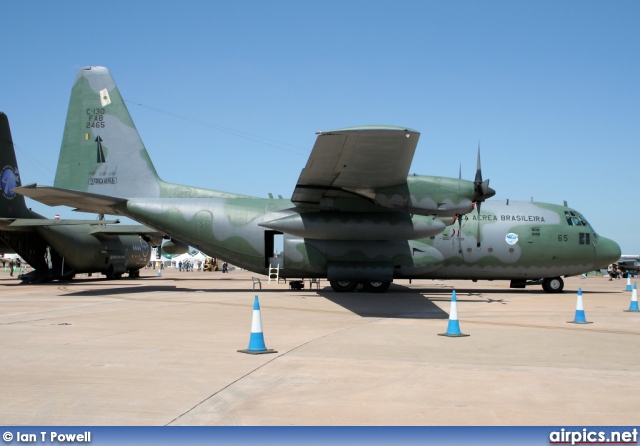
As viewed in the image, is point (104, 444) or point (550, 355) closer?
point (104, 444)

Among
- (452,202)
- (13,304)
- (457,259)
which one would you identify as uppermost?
(452,202)

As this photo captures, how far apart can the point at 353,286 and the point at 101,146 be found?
10939 mm

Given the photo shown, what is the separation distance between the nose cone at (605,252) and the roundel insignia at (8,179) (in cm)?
2830

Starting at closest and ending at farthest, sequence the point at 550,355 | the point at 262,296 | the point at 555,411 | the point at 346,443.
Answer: the point at 346,443, the point at 555,411, the point at 550,355, the point at 262,296

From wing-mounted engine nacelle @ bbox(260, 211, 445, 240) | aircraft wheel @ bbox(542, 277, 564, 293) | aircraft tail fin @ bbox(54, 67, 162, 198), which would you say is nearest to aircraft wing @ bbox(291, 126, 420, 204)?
wing-mounted engine nacelle @ bbox(260, 211, 445, 240)

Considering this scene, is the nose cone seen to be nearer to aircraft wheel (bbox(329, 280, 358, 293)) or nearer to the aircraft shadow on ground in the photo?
aircraft wheel (bbox(329, 280, 358, 293))

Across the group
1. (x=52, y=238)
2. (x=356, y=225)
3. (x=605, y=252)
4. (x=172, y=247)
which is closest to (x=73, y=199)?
(x=356, y=225)

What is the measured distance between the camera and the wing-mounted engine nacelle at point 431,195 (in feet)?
61.5

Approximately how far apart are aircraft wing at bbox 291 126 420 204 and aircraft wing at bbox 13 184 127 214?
6.83 meters

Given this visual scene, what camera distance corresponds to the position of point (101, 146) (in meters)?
22.8

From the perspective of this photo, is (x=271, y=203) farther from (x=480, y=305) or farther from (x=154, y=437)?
(x=154, y=437)

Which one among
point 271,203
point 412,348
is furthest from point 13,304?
point 412,348

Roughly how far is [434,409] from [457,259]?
57.1 ft

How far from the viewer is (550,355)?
9.44 m
